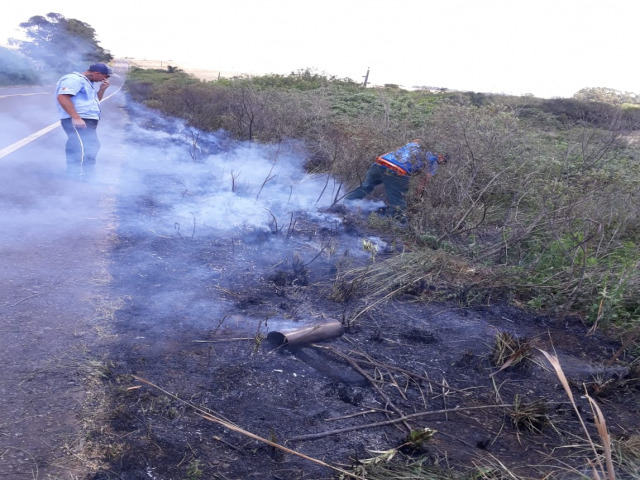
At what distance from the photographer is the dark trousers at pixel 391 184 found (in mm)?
6844

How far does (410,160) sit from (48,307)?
460cm

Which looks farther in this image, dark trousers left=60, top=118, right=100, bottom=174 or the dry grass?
dark trousers left=60, top=118, right=100, bottom=174

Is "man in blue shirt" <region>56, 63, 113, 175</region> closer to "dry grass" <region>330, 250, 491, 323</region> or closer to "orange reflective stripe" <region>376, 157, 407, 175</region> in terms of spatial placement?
"orange reflective stripe" <region>376, 157, 407, 175</region>

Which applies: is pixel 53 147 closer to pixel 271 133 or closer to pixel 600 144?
pixel 271 133

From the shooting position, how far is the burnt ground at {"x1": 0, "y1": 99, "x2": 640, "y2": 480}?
2.38 metres

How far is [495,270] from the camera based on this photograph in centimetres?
495

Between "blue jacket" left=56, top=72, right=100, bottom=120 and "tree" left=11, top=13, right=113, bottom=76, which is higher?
"tree" left=11, top=13, right=113, bottom=76

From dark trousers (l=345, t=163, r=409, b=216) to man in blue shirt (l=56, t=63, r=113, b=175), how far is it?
3.34 meters

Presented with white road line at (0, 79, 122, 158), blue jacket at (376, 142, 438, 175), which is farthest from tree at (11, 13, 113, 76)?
blue jacket at (376, 142, 438, 175)

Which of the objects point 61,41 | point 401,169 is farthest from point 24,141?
point 401,169

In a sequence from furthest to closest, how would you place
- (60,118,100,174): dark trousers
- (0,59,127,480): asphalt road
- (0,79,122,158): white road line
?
(0,79,122,158): white road line
(60,118,100,174): dark trousers
(0,59,127,480): asphalt road

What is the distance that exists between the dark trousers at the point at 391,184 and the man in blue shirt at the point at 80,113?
3.34 m

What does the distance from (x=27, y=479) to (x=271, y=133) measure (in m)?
8.29

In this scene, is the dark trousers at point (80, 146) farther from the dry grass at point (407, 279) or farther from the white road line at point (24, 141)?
the dry grass at point (407, 279)
